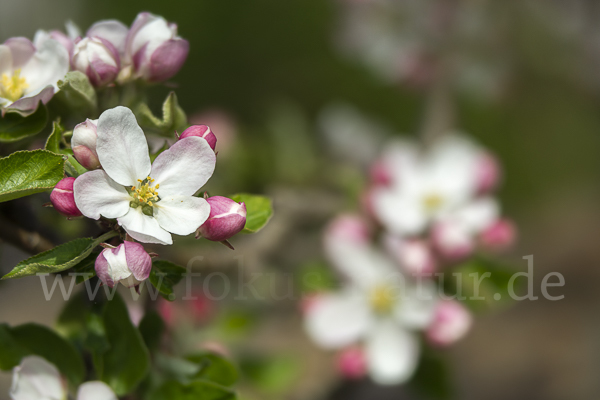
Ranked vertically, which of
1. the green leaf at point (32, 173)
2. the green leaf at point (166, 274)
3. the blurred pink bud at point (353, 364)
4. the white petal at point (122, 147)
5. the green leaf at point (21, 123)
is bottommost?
the blurred pink bud at point (353, 364)

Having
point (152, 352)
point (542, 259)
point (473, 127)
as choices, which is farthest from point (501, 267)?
point (473, 127)

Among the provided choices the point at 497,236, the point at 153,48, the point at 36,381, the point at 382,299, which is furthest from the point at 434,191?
the point at 36,381

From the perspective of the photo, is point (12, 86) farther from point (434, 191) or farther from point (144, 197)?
point (434, 191)

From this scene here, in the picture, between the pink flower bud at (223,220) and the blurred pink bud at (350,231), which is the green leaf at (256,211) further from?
the blurred pink bud at (350,231)

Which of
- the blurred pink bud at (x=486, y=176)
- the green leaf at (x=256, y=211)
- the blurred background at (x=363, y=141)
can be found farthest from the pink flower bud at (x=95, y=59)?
the blurred pink bud at (x=486, y=176)

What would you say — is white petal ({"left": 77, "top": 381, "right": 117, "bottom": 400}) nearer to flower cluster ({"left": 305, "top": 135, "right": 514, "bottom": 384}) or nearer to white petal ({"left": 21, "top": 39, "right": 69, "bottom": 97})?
white petal ({"left": 21, "top": 39, "right": 69, "bottom": 97})

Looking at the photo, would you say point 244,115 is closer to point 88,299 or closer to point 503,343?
point 503,343

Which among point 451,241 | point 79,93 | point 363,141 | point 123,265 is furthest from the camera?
point 363,141
